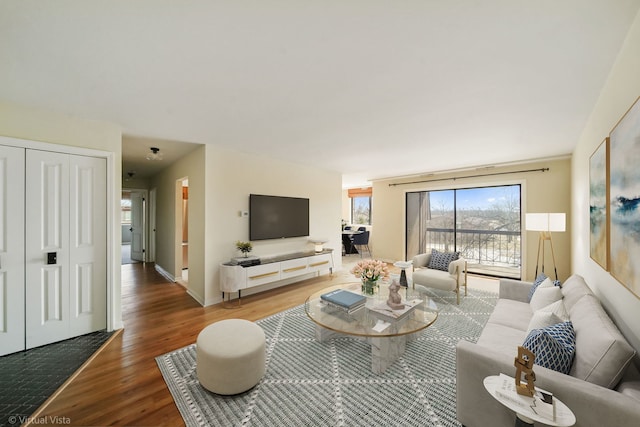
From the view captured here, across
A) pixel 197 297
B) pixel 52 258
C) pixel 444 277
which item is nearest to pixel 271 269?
pixel 197 297

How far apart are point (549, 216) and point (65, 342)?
6.19 metres

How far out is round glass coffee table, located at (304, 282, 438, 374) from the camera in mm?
2086

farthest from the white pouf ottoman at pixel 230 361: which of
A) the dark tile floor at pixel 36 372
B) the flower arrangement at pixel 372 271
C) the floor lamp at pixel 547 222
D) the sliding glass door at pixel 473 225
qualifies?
the sliding glass door at pixel 473 225

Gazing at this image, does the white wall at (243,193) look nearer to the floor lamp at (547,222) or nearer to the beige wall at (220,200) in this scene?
the beige wall at (220,200)

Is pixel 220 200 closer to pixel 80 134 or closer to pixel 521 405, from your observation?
pixel 80 134

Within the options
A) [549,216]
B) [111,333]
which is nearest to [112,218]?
[111,333]

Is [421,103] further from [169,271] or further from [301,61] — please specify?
[169,271]

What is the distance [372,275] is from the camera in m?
2.72

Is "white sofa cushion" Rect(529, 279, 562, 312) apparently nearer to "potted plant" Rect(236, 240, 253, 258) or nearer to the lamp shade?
the lamp shade

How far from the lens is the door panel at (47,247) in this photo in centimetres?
243

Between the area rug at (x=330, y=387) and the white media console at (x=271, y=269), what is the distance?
1.11 metres

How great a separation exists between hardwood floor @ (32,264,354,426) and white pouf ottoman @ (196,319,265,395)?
279 millimetres

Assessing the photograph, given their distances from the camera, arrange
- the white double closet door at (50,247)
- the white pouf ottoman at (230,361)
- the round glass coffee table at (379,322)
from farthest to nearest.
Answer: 1. the white double closet door at (50,247)
2. the round glass coffee table at (379,322)
3. the white pouf ottoman at (230,361)

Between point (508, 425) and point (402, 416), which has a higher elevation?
point (508, 425)
